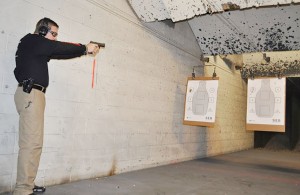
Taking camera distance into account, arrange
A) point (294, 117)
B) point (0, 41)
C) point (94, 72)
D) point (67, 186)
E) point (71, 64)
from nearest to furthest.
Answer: point (0, 41), point (67, 186), point (71, 64), point (94, 72), point (294, 117)

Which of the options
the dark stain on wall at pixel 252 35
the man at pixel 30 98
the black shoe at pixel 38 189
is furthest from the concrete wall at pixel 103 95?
the dark stain on wall at pixel 252 35

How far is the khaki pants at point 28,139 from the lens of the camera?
2258mm

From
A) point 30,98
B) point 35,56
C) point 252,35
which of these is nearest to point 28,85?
point 30,98

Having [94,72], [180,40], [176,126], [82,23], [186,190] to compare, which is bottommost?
[186,190]

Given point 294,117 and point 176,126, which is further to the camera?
point 294,117

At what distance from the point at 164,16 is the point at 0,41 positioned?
7.77ft

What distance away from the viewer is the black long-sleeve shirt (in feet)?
7.55

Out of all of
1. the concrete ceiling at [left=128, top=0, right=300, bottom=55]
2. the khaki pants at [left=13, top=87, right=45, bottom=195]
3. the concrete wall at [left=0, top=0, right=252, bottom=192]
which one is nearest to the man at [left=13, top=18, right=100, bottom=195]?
the khaki pants at [left=13, top=87, right=45, bottom=195]

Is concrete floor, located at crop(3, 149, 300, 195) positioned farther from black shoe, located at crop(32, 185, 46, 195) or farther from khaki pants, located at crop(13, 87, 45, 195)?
khaki pants, located at crop(13, 87, 45, 195)

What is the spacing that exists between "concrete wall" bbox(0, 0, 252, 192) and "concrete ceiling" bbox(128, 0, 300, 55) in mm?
379

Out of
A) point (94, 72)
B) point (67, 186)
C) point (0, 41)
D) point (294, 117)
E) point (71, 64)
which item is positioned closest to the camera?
point (0, 41)

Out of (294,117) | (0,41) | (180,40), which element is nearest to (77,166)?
(0,41)

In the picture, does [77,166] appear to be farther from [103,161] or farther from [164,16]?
[164,16]

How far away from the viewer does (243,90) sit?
27.1 ft
